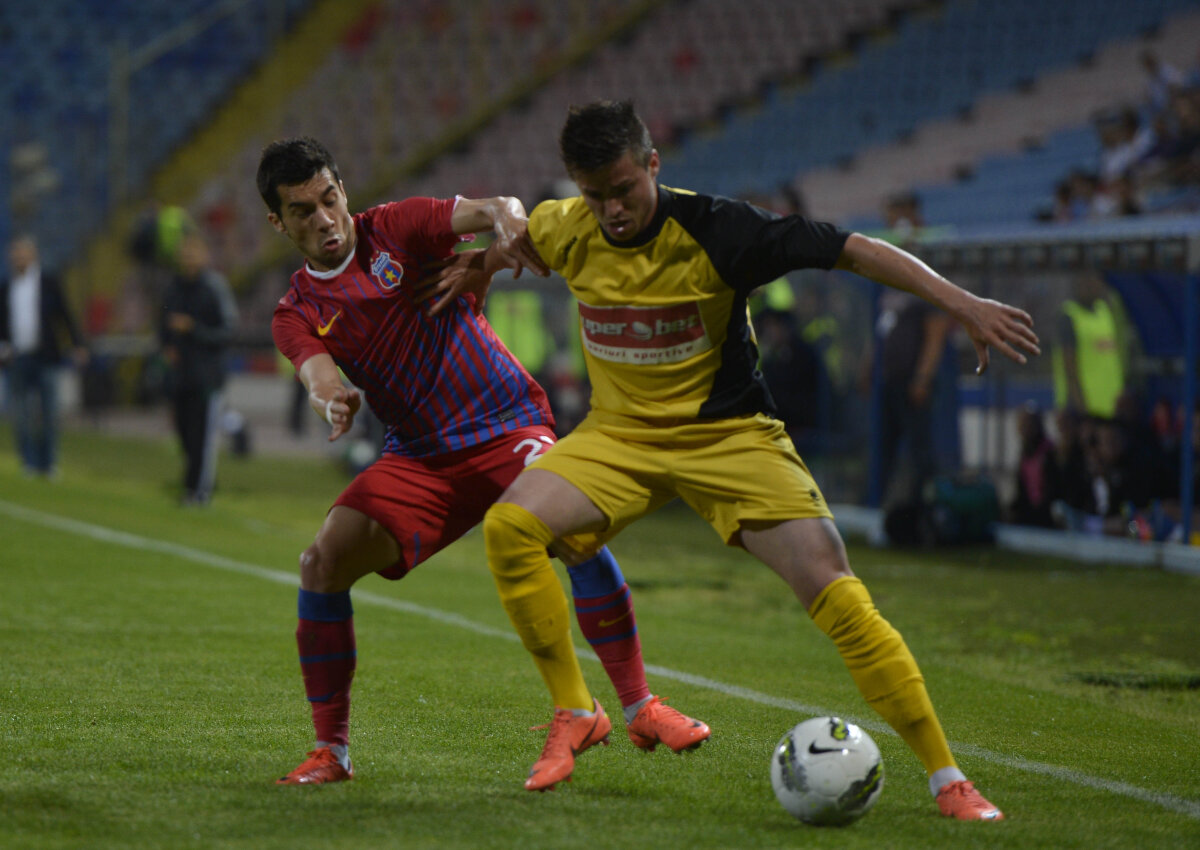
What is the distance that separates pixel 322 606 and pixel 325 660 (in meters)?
0.15

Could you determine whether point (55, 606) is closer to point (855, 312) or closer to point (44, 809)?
point (44, 809)

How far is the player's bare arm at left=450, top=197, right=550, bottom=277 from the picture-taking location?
4172 millimetres

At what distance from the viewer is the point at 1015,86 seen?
2173cm

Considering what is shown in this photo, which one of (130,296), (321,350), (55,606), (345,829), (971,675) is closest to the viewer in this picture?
(345,829)

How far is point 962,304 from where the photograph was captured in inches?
144

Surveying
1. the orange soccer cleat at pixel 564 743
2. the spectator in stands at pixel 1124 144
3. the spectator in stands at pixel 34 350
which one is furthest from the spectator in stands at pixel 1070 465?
the spectator in stands at pixel 34 350

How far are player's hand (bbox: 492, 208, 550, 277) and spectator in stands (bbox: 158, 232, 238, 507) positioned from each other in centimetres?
834

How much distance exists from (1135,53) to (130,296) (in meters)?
15.8

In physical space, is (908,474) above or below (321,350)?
below

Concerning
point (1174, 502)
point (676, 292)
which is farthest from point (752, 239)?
point (1174, 502)

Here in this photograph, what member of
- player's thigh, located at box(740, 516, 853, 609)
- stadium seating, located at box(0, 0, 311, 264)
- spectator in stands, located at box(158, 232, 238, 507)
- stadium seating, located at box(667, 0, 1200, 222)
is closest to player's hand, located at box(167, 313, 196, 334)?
spectator in stands, located at box(158, 232, 238, 507)

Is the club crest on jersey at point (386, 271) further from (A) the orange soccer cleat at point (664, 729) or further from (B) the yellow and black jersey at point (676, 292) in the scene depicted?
(A) the orange soccer cleat at point (664, 729)

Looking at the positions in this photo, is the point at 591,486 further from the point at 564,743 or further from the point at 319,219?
the point at 319,219

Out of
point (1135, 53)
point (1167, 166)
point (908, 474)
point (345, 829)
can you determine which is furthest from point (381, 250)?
point (1135, 53)
